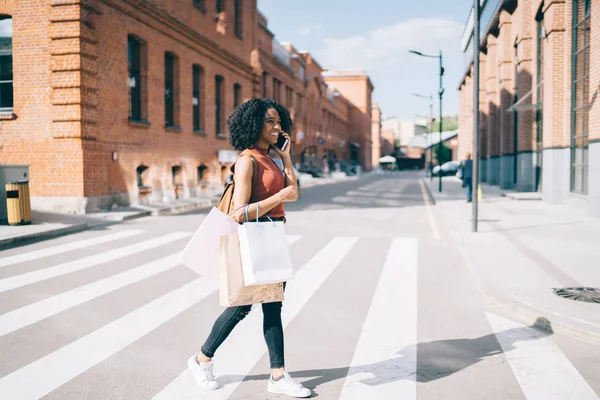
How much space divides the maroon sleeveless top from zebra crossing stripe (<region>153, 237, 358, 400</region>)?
1286mm

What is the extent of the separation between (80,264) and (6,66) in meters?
9.43

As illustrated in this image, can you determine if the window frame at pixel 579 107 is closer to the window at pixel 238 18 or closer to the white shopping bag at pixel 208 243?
the white shopping bag at pixel 208 243

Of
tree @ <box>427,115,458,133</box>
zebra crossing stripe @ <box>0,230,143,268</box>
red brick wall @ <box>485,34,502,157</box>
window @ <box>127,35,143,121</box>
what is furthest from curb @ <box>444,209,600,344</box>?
tree @ <box>427,115,458,133</box>

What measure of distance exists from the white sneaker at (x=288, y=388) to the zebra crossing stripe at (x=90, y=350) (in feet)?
4.89

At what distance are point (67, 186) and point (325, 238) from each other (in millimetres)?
7564

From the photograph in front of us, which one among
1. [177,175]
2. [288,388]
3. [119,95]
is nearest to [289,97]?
[177,175]

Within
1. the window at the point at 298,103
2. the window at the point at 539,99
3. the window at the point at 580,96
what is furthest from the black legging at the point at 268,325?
the window at the point at 298,103

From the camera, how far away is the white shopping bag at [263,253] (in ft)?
11.3

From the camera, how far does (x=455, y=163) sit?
57.1 metres

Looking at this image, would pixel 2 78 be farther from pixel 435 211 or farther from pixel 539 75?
pixel 539 75

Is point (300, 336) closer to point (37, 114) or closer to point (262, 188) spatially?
point (262, 188)

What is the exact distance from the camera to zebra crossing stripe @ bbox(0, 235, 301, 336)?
18.3ft

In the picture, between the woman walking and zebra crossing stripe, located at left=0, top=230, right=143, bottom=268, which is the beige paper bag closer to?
the woman walking

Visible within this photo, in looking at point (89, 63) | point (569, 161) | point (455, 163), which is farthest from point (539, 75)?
point (455, 163)
